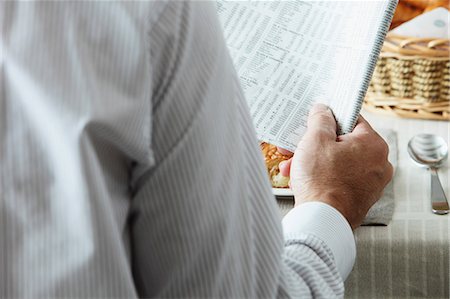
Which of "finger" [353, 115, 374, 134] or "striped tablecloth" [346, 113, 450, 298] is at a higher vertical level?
"finger" [353, 115, 374, 134]

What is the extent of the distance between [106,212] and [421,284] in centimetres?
56

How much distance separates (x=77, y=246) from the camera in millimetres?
443

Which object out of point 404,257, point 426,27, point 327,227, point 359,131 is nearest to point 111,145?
point 327,227

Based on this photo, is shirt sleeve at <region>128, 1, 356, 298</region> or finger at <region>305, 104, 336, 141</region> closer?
shirt sleeve at <region>128, 1, 356, 298</region>

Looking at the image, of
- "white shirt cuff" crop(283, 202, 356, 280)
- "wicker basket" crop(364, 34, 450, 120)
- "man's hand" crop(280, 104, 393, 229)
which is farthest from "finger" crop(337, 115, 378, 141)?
"wicker basket" crop(364, 34, 450, 120)

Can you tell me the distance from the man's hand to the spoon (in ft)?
0.54

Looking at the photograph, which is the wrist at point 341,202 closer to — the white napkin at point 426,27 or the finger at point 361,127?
the finger at point 361,127

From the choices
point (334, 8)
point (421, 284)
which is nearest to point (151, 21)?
point (334, 8)

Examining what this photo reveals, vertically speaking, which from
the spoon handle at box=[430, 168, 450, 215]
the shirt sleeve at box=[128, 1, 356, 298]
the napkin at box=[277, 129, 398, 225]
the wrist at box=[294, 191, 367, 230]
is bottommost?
the napkin at box=[277, 129, 398, 225]

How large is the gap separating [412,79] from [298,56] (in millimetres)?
296

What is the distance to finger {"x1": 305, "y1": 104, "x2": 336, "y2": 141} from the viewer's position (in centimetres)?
79

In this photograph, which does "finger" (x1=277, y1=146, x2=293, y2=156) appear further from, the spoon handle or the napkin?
the spoon handle

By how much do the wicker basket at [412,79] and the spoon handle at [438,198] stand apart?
152mm

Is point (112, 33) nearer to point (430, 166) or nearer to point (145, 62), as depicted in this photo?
point (145, 62)
